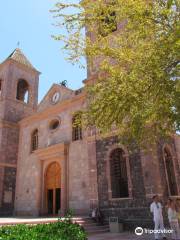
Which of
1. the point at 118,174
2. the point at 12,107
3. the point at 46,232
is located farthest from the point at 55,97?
the point at 46,232

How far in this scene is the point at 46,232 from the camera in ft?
16.6

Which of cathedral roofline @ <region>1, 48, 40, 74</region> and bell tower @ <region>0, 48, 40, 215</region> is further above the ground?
cathedral roofline @ <region>1, 48, 40, 74</region>

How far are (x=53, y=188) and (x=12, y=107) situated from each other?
9.86 metres

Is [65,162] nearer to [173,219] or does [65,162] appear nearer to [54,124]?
[54,124]

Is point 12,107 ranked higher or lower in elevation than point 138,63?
higher

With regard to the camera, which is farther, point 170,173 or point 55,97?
point 55,97

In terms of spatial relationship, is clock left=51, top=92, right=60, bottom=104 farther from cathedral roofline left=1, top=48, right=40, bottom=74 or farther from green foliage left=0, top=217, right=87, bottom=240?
green foliage left=0, top=217, right=87, bottom=240

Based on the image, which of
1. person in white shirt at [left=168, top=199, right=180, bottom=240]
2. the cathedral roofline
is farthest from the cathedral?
person in white shirt at [left=168, top=199, right=180, bottom=240]

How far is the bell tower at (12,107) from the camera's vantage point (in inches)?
803

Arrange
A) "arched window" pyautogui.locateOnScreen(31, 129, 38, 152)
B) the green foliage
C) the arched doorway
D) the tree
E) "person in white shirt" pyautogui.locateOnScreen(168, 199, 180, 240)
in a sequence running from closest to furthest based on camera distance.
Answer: the green foliage < the tree < "person in white shirt" pyautogui.locateOnScreen(168, 199, 180, 240) < the arched doorway < "arched window" pyautogui.locateOnScreen(31, 129, 38, 152)

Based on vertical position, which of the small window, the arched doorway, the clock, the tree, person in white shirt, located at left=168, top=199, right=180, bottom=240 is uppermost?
the clock

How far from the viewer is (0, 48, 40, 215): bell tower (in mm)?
20406

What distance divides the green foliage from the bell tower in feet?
53.0

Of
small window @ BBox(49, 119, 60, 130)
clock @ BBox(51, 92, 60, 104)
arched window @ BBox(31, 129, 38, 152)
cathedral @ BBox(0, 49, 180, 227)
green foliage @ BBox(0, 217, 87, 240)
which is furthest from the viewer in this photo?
arched window @ BBox(31, 129, 38, 152)
